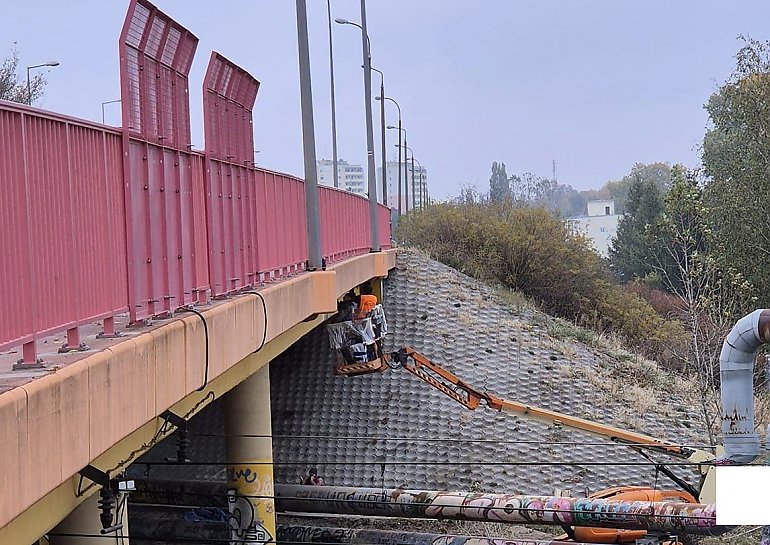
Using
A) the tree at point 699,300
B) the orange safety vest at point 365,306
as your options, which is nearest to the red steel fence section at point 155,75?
the orange safety vest at point 365,306

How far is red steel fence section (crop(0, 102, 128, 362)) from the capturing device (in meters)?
5.06

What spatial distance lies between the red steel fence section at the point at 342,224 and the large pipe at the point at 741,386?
20.2 feet

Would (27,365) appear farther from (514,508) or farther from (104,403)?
(514,508)

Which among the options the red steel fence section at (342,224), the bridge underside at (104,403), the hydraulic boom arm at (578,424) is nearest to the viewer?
the bridge underside at (104,403)

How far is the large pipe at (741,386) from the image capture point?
39.5 ft

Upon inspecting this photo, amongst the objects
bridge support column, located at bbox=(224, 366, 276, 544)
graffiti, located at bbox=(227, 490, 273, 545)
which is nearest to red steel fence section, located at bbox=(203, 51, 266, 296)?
bridge support column, located at bbox=(224, 366, 276, 544)

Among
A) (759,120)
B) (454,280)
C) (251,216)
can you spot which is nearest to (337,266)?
(251,216)

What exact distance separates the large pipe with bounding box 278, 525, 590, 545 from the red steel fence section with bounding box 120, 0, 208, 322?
8.24 metres

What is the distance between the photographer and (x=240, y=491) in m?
14.7

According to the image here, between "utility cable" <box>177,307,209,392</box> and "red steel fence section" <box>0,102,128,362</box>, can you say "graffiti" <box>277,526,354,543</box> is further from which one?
"red steel fence section" <box>0,102,128,362</box>

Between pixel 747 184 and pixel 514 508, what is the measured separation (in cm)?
2602

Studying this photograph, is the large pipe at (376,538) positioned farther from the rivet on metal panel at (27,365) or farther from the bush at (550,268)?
the bush at (550,268)

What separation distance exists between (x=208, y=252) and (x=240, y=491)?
5957 millimetres

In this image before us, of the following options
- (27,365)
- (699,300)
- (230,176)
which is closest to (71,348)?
(27,365)
